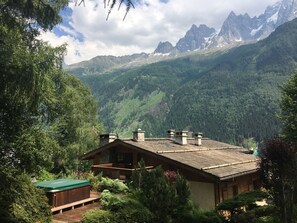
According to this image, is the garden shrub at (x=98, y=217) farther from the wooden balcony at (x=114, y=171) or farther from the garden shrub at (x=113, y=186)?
the wooden balcony at (x=114, y=171)

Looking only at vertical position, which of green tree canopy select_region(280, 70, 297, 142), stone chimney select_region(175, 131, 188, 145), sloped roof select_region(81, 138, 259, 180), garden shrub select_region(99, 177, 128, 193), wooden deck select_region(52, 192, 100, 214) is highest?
green tree canopy select_region(280, 70, 297, 142)

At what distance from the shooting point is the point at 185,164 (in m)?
20.6

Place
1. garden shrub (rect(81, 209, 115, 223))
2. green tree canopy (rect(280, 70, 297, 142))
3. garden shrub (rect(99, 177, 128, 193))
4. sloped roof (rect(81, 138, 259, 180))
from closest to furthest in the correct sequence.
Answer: garden shrub (rect(81, 209, 115, 223))
garden shrub (rect(99, 177, 128, 193))
sloped roof (rect(81, 138, 259, 180))
green tree canopy (rect(280, 70, 297, 142))

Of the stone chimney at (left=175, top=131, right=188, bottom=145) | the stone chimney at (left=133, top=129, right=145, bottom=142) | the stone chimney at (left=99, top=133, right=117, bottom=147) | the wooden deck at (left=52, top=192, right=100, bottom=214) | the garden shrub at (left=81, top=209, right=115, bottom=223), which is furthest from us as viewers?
the stone chimney at (left=175, top=131, right=188, bottom=145)

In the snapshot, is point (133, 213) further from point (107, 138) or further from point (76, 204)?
point (107, 138)

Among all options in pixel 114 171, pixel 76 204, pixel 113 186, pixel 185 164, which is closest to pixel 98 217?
pixel 76 204

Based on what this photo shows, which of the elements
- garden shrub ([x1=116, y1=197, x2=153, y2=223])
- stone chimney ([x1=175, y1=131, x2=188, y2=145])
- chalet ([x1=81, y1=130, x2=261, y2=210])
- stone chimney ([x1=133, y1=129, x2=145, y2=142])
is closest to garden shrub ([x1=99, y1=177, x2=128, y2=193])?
chalet ([x1=81, y1=130, x2=261, y2=210])

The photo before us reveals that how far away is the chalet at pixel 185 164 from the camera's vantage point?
2030 cm

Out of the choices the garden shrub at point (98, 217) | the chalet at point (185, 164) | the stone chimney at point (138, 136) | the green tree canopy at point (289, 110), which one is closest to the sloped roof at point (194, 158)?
the chalet at point (185, 164)

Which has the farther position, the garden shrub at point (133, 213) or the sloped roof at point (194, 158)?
the sloped roof at point (194, 158)

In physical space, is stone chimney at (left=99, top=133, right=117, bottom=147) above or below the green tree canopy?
below

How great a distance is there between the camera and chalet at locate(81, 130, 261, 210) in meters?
20.3

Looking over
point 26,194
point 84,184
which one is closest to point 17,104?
point 26,194

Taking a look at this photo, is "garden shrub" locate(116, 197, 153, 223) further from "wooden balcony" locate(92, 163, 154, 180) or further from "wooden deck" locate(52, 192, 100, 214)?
"wooden balcony" locate(92, 163, 154, 180)
